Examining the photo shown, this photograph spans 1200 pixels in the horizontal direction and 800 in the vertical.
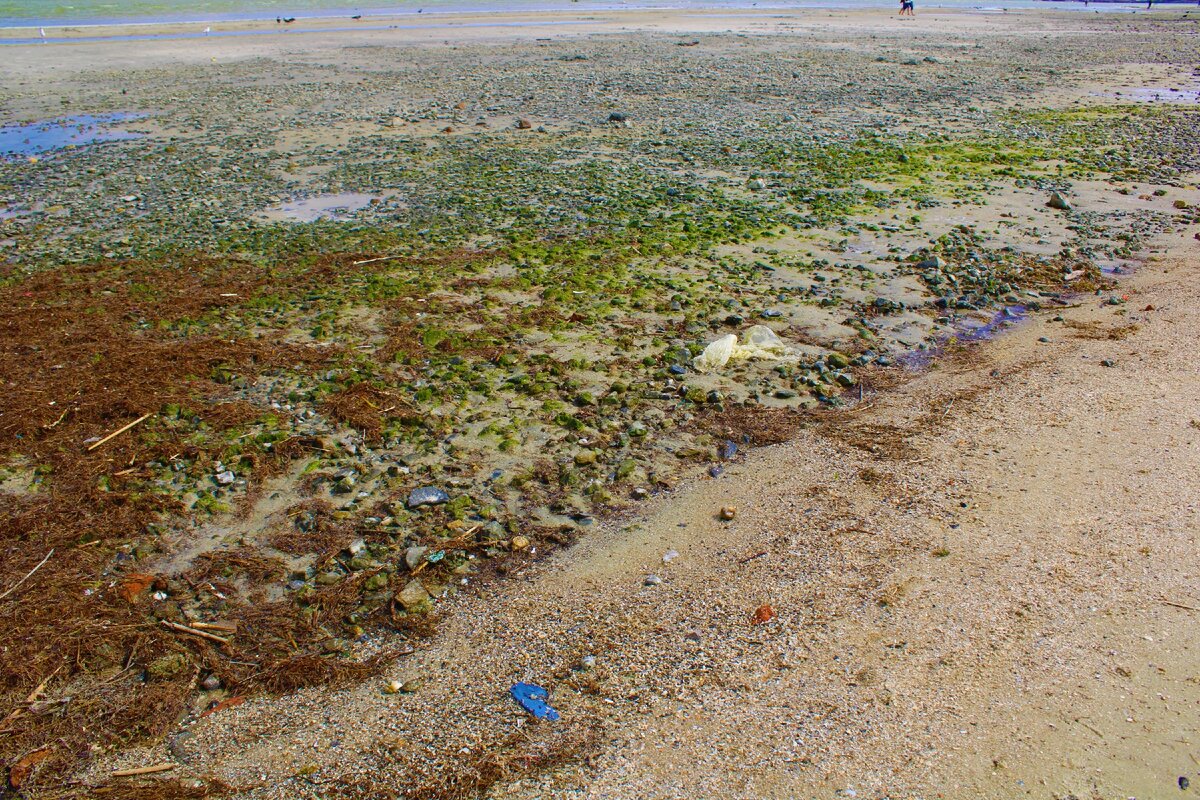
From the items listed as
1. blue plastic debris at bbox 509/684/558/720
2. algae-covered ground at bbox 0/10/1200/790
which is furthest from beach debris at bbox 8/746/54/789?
blue plastic debris at bbox 509/684/558/720

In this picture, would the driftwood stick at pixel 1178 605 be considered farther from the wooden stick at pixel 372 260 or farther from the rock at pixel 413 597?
the wooden stick at pixel 372 260

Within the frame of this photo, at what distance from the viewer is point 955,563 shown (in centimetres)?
528

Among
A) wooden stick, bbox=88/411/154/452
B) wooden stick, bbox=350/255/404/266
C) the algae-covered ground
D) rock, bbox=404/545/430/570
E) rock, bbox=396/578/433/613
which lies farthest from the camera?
wooden stick, bbox=350/255/404/266

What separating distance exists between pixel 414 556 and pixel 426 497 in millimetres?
663

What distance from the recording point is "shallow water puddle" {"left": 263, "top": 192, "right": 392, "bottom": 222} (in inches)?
486

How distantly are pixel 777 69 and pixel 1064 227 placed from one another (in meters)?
15.6

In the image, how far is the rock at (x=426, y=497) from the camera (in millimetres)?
6000

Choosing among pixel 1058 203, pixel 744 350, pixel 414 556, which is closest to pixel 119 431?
Answer: pixel 414 556

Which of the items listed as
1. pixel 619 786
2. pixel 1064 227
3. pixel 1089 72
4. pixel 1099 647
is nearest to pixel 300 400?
pixel 619 786

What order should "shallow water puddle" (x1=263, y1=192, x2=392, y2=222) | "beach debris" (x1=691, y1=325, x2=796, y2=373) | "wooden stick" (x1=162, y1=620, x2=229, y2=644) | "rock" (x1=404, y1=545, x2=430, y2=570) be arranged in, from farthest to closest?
"shallow water puddle" (x1=263, y1=192, x2=392, y2=222) < "beach debris" (x1=691, y1=325, x2=796, y2=373) < "rock" (x1=404, y1=545, x2=430, y2=570) < "wooden stick" (x1=162, y1=620, x2=229, y2=644)

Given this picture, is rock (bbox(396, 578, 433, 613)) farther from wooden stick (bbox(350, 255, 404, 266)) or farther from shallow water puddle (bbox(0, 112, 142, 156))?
shallow water puddle (bbox(0, 112, 142, 156))

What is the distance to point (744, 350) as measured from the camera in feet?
26.9

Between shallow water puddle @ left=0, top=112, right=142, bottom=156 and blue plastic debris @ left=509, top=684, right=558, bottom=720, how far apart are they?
53.5 feet

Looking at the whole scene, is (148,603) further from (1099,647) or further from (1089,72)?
(1089,72)
